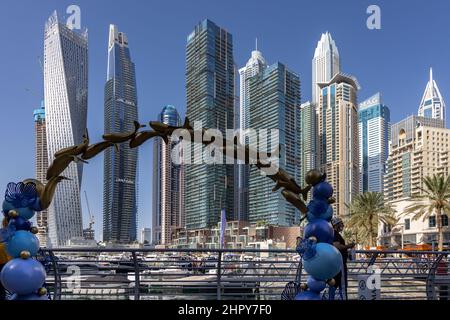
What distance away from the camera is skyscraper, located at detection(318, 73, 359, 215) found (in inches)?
4882

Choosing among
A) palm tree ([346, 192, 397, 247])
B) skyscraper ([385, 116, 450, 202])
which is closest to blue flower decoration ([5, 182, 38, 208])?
palm tree ([346, 192, 397, 247])

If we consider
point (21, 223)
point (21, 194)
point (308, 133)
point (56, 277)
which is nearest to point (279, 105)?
point (308, 133)

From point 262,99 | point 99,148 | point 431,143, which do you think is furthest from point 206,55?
point 99,148

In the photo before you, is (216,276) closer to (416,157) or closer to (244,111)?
(244,111)

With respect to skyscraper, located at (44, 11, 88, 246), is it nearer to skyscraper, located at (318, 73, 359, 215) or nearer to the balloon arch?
skyscraper, located at (318, 73, 359, 215)

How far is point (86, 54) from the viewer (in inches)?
4621

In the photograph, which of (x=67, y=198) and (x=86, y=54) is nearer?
(x=67, y=198)

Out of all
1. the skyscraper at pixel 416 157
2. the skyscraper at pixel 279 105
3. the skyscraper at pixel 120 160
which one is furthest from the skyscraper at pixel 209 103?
the skyscraper at pixel 416 157

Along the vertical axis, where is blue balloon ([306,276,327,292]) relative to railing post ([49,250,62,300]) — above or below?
above

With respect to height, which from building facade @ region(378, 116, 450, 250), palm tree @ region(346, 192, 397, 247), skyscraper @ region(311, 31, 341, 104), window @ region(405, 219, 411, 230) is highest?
skyscraper @ region(311, 31, 341, 104)

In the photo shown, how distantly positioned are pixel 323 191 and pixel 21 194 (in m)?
3.56

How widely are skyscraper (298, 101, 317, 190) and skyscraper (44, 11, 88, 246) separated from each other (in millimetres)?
58345
